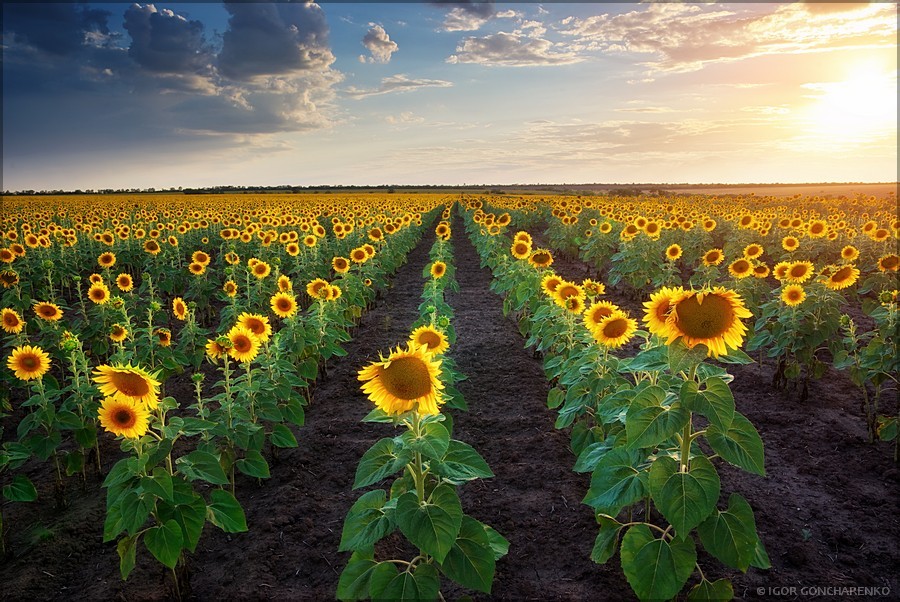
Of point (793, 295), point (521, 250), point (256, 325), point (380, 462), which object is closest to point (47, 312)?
point (256, 325)

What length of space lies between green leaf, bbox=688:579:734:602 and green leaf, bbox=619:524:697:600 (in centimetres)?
25

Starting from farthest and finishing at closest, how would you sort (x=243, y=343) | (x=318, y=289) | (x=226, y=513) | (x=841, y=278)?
(x=318, y=289)
(x=841, y=278)
(x=243, y=343)
(x=226, y=513)

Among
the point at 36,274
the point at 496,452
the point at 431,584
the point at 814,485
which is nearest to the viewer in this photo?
the point at 431,584

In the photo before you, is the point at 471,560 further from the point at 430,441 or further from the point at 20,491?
the point at 20,491

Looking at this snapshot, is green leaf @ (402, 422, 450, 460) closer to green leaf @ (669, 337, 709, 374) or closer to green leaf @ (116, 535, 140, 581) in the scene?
green leaf @ (669, 337, 709, 374)

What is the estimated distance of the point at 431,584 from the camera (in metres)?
2.93

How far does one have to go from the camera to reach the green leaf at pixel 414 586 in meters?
2.87

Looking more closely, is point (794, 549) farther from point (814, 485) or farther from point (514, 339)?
point (514, 339)

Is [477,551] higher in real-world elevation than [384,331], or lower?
higher

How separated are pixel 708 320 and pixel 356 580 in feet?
7.89

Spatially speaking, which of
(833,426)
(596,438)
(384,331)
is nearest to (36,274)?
(384,331)

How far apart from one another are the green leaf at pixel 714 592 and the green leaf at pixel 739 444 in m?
0.71

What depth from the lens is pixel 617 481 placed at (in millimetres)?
3314

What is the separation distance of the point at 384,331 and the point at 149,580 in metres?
6.97
